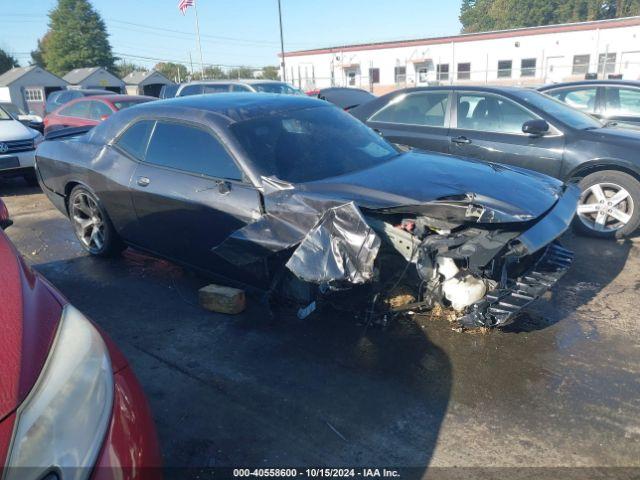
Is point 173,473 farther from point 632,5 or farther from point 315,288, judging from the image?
point 632,5

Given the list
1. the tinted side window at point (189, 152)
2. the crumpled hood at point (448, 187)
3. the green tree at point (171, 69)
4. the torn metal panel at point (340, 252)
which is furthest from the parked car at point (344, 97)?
the green tree at point (171, 69)

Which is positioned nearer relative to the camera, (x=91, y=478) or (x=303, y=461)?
(x=91, y=478)

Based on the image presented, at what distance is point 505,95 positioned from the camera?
19.1ft

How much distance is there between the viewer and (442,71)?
37.7 m

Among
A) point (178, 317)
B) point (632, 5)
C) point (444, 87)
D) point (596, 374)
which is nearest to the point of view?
point (596, 374)

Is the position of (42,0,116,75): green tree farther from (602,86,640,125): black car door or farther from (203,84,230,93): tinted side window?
(602,86,640,125): black car door

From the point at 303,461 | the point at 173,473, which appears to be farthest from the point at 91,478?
the point at 303,461

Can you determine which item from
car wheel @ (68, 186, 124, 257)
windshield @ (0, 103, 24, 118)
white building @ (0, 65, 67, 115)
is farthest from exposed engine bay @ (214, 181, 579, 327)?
white building @ (0, 65, 67, 115)

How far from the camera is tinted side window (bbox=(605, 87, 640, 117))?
24.2 feet

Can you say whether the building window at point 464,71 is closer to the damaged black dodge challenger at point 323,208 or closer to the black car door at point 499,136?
the black car door at point 499,136

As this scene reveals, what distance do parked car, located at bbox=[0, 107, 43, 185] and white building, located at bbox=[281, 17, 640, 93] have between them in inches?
927

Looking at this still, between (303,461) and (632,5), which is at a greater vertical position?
(632,5)

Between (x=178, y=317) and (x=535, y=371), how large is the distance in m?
2.56

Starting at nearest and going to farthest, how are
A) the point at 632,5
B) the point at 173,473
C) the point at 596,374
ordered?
1. the point at 173,473
2. the point at 596,374
3. the point at 632,5
